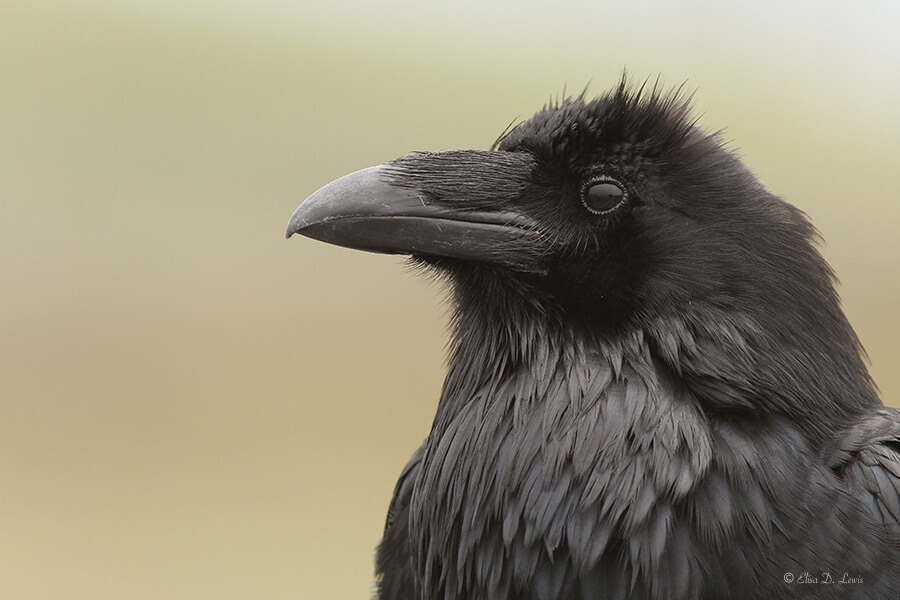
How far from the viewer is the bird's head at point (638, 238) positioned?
185 cm

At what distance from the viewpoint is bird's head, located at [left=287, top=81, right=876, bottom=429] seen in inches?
72.8

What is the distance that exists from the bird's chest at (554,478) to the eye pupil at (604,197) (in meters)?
0.33

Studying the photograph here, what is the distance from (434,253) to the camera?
1.93 metres

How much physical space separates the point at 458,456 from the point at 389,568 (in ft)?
2.19

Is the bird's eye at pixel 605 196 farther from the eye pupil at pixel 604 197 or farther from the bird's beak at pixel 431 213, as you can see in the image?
the bird's beak at pixel 431 213

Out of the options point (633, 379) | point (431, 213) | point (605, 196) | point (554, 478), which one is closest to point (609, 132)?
point (605, 196)

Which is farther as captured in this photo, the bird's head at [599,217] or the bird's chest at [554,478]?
the bird's head at [599,217]

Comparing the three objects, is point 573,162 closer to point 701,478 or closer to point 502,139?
point 502,139

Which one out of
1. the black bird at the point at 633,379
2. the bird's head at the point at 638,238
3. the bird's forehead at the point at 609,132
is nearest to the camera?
the black bird at the point at 633,379

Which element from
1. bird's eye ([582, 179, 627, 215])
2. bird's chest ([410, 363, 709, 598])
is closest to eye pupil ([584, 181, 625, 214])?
bird's eye ([582, 179, 627, 215])

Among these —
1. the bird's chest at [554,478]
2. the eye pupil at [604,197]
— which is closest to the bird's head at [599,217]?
the eye pupil at [604,197]

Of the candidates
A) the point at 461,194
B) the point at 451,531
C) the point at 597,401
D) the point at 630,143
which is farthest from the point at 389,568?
the point at 630,143

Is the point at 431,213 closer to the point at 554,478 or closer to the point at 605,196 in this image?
the point at 605,196

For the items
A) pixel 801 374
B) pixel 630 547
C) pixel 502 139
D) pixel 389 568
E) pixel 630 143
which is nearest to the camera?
pixel 630 547
